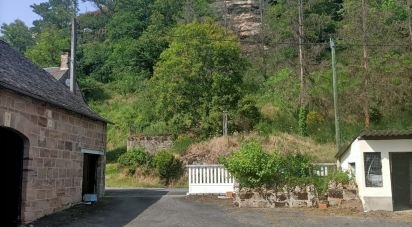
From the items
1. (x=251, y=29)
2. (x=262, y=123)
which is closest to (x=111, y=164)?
(x=262, y=123)

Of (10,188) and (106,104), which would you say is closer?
(10,188)

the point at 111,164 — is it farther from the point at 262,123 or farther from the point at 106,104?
the point at 106,104

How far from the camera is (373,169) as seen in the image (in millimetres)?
12414

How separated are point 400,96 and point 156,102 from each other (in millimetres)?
17914

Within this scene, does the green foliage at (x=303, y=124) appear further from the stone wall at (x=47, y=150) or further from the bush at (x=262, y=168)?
the stone wall at (x=47, y=150)

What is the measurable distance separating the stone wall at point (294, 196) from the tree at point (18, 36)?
6195 centimetres

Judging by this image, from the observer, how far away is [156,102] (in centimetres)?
3284

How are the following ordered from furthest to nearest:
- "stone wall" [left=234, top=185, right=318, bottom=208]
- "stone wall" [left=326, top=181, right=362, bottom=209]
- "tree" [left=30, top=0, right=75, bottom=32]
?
"tree" [left=30, top=0, right=75, bottom=32] → "stone wall" [left=234, top=185, right=318, bottom=208] → "stone wall" [left=326, top=181, right=362, bottom=209]

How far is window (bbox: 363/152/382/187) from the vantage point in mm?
12344

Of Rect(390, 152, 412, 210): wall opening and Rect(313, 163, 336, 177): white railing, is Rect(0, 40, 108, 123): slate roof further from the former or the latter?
Rect(390, 152, 412, 210): wall opening

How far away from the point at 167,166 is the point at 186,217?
1385 centimetres

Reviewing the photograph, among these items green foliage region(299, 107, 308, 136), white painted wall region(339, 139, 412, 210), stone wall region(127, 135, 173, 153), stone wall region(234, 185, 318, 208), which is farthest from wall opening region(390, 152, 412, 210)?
stone wall region(127, 135, 173, 153)

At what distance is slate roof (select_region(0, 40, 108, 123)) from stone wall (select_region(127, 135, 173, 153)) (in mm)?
15122

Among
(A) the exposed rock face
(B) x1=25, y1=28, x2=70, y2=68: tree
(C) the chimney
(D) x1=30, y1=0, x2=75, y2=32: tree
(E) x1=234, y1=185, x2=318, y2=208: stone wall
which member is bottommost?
(E) x1=234, y1=185, x2=318, y2=208: stone wall
